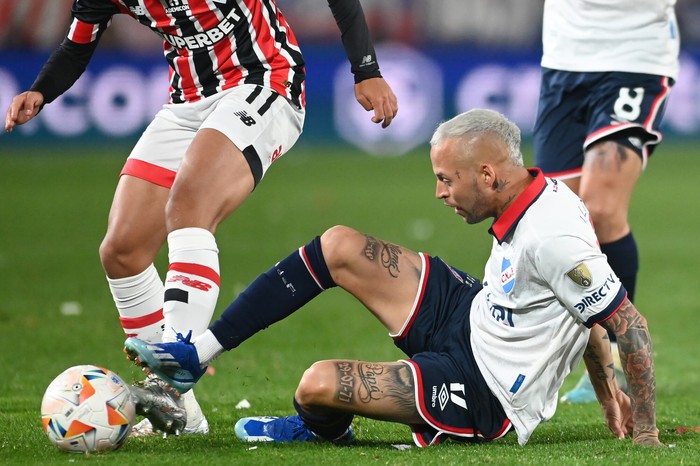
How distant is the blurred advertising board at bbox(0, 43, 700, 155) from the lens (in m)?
16.5

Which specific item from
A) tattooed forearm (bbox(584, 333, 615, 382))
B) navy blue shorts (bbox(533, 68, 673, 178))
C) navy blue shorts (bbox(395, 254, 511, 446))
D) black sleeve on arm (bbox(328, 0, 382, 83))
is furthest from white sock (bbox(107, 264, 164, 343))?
navy blue shorts (bbox(533, 68, 673, 178))

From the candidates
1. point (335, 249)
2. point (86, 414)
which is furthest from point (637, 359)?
point (86, 414)

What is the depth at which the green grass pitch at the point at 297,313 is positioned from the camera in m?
3.99

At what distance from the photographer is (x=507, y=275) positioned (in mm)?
3912

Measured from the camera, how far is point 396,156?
1761 cm

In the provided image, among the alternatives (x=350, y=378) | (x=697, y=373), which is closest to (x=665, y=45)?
(x=697, y=373)

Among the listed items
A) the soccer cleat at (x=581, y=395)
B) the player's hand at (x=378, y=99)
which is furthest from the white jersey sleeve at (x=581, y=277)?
the soccer cleat at (x=581, y=395)

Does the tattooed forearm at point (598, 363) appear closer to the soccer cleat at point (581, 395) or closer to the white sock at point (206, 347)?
the soccer cleat at point (581, 395)

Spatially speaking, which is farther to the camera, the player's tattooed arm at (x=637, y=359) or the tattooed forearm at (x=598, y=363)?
the tattooed forearm at (x=598, y=363)

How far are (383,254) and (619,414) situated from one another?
40.3 inches

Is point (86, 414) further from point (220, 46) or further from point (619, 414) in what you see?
point (619, 414)

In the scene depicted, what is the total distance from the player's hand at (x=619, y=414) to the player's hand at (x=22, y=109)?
2518 mm

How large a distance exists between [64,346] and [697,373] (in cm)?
337

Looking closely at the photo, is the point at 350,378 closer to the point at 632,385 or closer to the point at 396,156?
the point at 632,385
